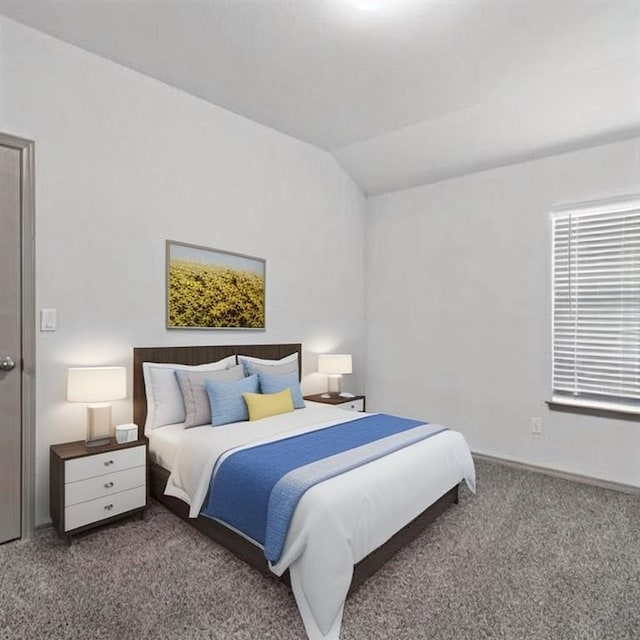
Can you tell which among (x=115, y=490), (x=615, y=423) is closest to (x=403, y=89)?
(x=615, y=423)

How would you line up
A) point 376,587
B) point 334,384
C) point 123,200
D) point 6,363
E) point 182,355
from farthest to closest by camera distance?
point 334,384 < point 182,355 < point 123,200 < point 6,363 < point 376,587

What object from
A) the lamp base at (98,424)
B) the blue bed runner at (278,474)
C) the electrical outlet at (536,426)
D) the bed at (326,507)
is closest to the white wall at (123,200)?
the lamp base at (98,424)

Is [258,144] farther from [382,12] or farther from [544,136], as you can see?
[544,136]

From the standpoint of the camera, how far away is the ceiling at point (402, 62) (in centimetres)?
238

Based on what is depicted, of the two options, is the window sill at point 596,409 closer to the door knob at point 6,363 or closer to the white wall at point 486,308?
the white wall at point 486,308

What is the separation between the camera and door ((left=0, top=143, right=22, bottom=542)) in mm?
2451

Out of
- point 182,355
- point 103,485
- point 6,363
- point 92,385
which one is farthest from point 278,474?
point 6,363

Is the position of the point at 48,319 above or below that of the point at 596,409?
above

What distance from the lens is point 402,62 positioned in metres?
2.85

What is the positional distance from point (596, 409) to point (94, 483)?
3.64 meters

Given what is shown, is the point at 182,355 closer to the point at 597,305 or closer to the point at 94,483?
the point at 94,483

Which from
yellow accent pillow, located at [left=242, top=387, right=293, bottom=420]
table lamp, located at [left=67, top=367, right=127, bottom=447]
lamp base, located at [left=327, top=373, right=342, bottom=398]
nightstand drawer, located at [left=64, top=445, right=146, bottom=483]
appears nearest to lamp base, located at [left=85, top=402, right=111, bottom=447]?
table lamp, located at [left=67, top=367, right=127, bottom=447]

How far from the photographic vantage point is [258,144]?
12.7ft

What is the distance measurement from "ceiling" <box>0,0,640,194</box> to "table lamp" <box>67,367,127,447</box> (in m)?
2.09
